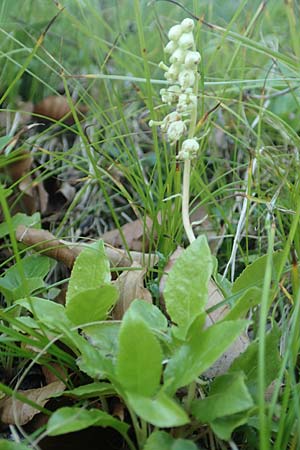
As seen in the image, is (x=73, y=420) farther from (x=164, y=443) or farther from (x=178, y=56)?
(x=178, y=56)

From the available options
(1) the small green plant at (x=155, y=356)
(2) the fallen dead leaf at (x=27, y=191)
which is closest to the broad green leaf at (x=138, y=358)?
(1) the small green plant at (x=155, y=356)

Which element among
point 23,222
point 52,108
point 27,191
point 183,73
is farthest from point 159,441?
point 52,108

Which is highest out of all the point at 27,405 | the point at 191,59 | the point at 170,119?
the point at 191,59

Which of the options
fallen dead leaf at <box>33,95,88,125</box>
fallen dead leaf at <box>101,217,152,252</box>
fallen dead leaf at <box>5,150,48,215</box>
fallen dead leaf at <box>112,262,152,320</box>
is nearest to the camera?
fallen dead leaf at <box>112,262,152,320</box>

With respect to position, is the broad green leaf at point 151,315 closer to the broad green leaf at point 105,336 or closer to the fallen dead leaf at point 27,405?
the broad green leaf at point 105,336

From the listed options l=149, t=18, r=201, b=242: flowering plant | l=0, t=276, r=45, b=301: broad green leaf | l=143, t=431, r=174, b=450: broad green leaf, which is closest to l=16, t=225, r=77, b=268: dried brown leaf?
l=0, t=276, r=45, b=301: broad green leaf

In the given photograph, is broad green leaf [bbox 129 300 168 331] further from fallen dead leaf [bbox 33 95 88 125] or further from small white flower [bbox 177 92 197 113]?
fallen dead leaf [bbox 33 95 88 125]
